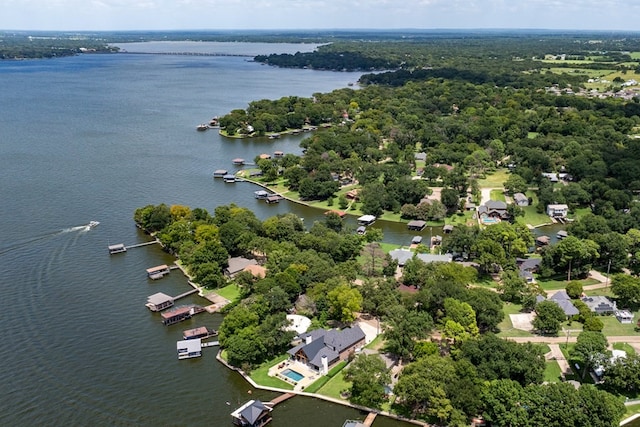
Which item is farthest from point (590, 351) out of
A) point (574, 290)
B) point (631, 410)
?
point (574, 290)

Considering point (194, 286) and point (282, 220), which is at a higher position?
point (282, 220)

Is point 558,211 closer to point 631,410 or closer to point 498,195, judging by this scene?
point 498,195

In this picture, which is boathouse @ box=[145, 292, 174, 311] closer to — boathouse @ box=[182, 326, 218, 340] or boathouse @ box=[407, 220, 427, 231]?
boathouse @ box=[182, 326, 218, 340]

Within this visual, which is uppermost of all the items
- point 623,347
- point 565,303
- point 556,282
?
point 565,303

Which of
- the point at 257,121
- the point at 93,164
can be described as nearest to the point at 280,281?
the point at 93,164

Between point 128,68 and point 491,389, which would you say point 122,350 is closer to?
point 491,389

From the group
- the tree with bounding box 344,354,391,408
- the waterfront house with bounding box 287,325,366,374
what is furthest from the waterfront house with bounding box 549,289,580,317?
the tree with bounding box 344,354,391,408
